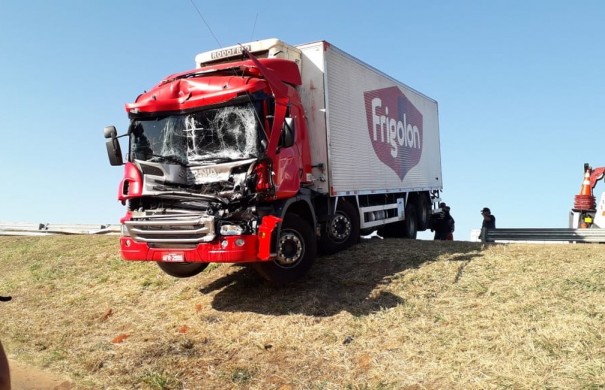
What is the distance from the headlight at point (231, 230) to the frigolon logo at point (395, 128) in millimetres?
5737

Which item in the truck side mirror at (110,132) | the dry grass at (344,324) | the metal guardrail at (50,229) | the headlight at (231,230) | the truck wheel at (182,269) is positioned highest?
the truck side mirror at (110,132)

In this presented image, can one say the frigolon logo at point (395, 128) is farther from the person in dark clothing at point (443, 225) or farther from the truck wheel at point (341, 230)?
the person in dark clothing at point (443, 225)

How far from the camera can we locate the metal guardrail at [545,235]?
13.8 m

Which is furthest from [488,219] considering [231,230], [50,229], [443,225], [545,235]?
[50,229]

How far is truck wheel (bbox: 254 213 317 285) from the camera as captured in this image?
7836 millimetres

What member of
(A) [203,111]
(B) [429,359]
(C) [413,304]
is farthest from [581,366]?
(A) [203,111]

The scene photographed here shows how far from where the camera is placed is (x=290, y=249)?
7984 mm

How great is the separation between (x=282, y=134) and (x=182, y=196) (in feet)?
6.00

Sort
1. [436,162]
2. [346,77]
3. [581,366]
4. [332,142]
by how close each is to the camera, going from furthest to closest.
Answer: [436,162] < [346,77] < [332,142] < [581,366]

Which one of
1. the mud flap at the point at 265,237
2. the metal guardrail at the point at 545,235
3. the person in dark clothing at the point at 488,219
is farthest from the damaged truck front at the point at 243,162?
the person in dark clothing at the point at 488,219

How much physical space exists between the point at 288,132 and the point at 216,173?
4.23 ft

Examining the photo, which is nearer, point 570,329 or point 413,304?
point 570,329

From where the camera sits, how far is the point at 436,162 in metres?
17.6

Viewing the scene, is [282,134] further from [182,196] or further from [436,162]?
→ [436,162]
